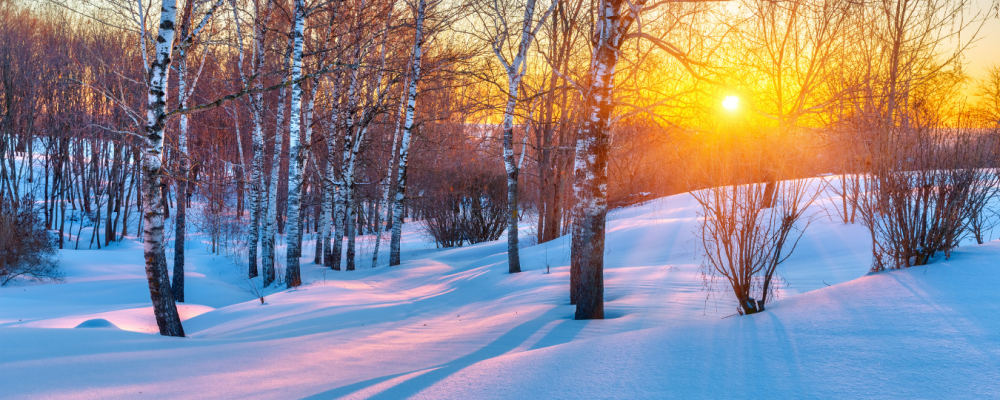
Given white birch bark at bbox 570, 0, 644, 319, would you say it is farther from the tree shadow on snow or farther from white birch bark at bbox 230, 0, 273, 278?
white birch bark at bbox 230, 0, 273, 278

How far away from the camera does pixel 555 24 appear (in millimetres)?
13367

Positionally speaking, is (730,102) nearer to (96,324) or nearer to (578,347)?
(578,347)

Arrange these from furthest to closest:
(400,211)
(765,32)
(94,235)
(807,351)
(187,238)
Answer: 1. (187,238)
2. (94,235)
3. (400,211)
4. (765,32)
5. (807,351)

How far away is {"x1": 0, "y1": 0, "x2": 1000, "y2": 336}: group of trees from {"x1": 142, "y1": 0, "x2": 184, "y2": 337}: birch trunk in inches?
0.9

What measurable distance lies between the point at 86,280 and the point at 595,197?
13521 millimetres

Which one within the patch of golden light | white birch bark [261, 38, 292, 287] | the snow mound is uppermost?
the patch of golden light

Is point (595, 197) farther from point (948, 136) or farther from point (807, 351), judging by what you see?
point (948, 136)

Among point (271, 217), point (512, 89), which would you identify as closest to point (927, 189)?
point (512, 89)

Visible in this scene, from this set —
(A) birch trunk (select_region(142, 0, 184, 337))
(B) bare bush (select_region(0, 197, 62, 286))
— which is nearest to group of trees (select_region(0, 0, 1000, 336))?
(A) birch trunk (select_region(142, 0, 184, 337))

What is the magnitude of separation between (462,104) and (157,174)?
34.2 feet

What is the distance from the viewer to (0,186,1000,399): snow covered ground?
2803mm

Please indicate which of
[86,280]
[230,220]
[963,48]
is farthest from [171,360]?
[230,220]

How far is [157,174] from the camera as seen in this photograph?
527cm

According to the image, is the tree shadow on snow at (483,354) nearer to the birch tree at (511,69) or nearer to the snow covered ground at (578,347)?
the snow covered ground at (578,347)
